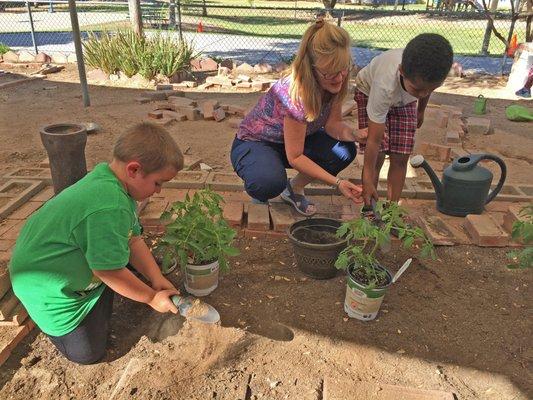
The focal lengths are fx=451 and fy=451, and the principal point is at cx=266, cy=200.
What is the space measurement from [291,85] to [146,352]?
170cm

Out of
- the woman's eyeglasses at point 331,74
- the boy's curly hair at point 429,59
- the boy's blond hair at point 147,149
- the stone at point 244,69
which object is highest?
the boy's curly hair at point 429,59

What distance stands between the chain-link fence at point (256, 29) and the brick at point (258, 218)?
5.74 m

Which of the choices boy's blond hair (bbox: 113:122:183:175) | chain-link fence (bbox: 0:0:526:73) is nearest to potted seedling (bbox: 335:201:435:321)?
boy's blond hair (bbox: 113:122:183:175)

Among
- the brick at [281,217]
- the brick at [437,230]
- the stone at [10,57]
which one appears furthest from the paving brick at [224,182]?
the stone at [10,57]

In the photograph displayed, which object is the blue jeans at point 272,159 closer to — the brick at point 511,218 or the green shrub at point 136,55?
the brick at point 511,218

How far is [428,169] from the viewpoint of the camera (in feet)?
10.5

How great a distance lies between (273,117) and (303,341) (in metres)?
1.54

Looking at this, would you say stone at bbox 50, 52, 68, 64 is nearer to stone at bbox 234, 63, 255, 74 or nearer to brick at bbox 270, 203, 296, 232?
stone at bbox 234, 63, 255, 74

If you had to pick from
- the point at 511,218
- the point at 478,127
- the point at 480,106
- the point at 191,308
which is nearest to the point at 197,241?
the point at 191,308

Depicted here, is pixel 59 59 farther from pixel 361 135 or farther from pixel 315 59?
pixel 315 59

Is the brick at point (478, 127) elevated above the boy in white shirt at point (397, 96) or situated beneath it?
situated beneath

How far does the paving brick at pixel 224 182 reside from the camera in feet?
12.3

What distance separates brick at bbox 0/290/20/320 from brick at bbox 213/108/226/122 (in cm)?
386

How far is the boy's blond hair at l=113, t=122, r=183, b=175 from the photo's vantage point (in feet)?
5.90
